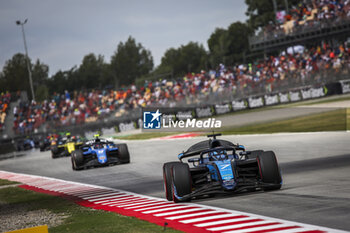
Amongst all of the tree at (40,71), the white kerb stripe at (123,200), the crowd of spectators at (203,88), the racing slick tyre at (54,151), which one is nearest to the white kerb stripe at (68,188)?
the white kerb stripe at (123,200)

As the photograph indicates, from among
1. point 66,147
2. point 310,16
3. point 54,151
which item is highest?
point 310,16

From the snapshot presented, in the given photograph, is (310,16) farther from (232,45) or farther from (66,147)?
(232,45)

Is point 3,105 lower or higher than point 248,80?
higher

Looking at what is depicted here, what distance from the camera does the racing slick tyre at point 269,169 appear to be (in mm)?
9797

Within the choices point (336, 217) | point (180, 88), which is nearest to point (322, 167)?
point (336, 217)

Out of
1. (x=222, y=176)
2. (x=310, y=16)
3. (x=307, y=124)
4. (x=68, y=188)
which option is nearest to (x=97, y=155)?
(x=68, y=188)

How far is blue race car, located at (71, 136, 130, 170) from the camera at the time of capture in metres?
20.5

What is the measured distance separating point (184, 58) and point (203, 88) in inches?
2775

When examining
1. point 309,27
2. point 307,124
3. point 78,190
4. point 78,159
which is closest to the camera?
point 78,190

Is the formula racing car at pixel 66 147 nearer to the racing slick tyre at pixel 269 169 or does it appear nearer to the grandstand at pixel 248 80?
the grandstand at pixel 248 80

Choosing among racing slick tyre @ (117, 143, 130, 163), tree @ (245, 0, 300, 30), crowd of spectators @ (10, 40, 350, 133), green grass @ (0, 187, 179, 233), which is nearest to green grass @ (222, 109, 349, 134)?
crowd of spectators @ (10, 40, 350, 133)

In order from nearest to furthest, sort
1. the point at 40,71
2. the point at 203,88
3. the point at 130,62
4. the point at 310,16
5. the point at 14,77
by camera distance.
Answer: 1. the point at 203,88
2. the point at 310,16
3. the point at 14,77
4. the point at 130,62
5. the point at 40,71

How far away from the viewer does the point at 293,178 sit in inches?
475

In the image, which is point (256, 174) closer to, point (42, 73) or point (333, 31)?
point (333, 31)
